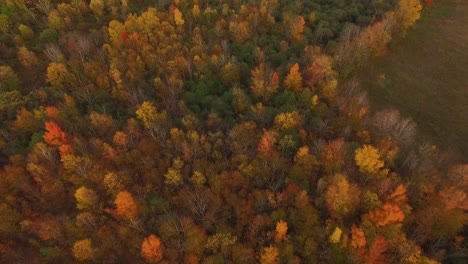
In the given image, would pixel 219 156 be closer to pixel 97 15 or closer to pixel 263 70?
pixel 263 70

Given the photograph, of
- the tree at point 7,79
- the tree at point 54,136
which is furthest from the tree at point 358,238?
the tree at point 7,79

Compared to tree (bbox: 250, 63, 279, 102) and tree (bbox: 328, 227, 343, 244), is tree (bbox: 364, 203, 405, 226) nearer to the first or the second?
tree (bbox: 328, 227, 343, 244)

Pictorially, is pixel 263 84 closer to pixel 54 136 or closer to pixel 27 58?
pixel 54 136

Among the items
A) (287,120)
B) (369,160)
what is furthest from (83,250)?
(369,160)

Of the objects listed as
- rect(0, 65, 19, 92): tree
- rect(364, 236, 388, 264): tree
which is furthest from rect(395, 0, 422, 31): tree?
rect(0, 65, 19, 92): tree

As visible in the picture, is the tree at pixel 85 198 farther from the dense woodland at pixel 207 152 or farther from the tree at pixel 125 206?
the tree at pixel 125 206

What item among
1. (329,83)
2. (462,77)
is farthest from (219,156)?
(462,77)
